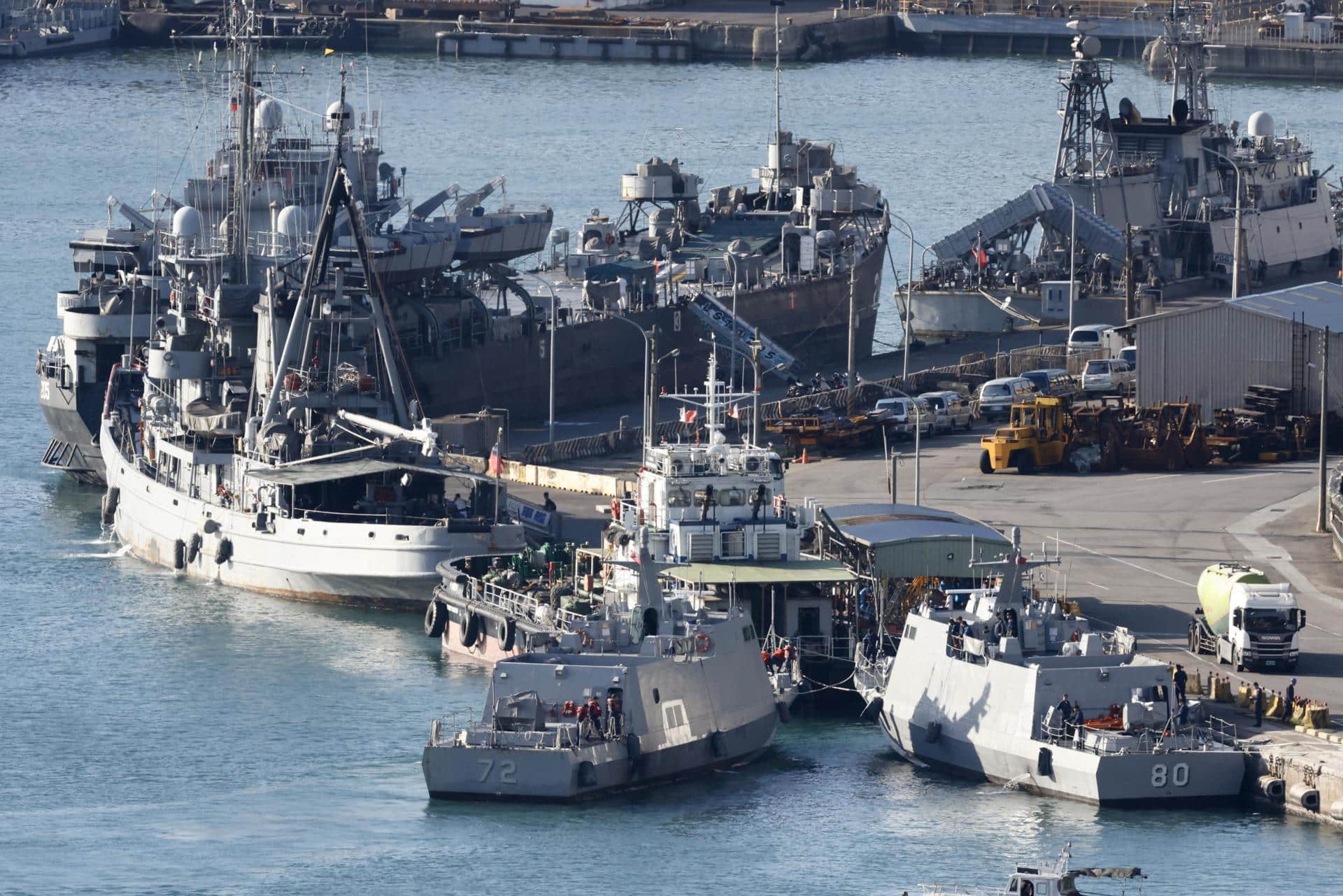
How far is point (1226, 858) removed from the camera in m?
55.2

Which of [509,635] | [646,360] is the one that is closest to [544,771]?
[509,635]

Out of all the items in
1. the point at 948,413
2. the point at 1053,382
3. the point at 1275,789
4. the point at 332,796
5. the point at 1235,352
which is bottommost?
the point at 332,796

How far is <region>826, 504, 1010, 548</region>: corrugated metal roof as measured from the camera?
68688 mm

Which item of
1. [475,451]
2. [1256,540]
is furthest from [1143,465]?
[475,451]

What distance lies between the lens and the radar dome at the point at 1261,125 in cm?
13350

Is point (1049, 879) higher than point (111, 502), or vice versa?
point (1049, 879)

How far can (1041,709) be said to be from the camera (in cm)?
5878

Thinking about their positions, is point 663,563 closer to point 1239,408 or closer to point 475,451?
point 475,451

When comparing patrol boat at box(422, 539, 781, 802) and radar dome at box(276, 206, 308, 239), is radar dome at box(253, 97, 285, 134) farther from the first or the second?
patrol boat at box(422, 539, 781, 802)

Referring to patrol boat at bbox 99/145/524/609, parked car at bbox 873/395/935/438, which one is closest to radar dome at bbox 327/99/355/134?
patrol boat at bbox 99/145/524/609

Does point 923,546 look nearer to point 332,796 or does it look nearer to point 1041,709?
point 1041,709

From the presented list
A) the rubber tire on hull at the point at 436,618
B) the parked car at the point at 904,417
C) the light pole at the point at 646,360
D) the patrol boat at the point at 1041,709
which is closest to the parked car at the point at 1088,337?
the parked car at the point at 904,417

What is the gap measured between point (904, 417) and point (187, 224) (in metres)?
23.1

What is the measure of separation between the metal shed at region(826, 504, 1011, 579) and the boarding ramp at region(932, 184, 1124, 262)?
173 ft
